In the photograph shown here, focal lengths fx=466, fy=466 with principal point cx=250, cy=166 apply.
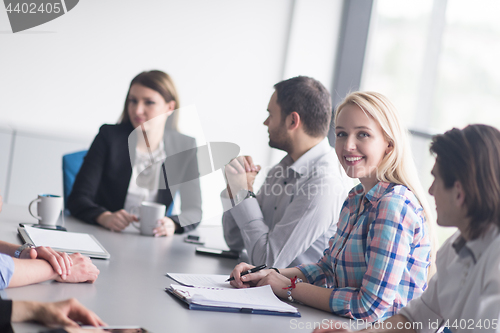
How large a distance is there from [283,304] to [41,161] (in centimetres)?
272

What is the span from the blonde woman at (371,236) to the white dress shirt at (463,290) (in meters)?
0.10

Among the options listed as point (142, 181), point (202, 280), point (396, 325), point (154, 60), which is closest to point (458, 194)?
point (396, 325)

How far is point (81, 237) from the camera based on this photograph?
1497mm

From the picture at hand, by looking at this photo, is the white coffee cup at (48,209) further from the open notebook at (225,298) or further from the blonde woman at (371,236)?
the blonde woman at (371,236)

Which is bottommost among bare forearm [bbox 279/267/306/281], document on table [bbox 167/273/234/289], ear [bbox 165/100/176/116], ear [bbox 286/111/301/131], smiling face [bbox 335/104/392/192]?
document on table [bbox 167/273/234/289]

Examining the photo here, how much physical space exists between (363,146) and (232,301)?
0.55m

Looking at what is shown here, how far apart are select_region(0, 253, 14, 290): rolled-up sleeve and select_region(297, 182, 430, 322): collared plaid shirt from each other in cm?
70

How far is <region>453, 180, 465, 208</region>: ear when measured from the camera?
0.87 m

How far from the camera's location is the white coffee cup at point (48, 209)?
1.63 m

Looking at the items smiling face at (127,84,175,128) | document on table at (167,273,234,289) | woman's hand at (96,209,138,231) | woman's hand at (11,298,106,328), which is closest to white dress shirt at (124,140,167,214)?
smiling face at (127,84,175,128)

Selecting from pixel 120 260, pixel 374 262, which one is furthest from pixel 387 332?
pixel 120 260

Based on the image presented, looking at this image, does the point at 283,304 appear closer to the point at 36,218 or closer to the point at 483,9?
the point at 36,218

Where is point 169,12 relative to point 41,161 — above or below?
above

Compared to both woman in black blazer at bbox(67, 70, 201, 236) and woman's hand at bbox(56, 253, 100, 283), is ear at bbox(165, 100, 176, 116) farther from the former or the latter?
woman's hand at bbox(56, 253, 100, 283)
